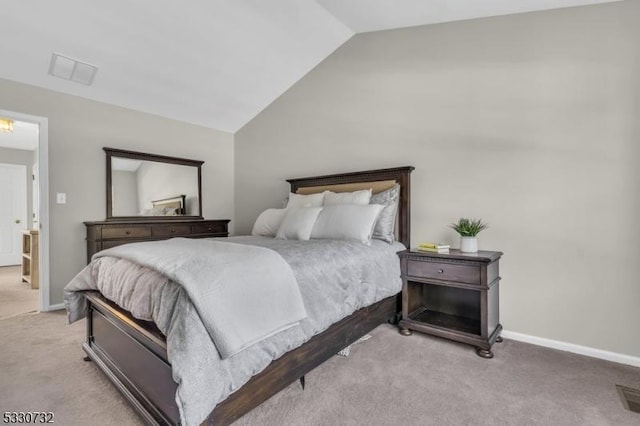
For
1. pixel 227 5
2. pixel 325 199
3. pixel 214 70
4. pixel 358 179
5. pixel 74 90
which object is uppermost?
pixel 227 5

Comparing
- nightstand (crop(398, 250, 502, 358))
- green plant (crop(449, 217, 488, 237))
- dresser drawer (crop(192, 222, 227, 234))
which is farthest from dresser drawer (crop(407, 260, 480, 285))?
dresser drawer (crop(192, 222, 227, 234))

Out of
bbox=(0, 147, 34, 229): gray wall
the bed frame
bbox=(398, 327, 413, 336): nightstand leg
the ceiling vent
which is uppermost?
the ceiling vent

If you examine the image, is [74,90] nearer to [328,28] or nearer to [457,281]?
[328,28]

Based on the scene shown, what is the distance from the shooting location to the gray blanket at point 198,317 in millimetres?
1190

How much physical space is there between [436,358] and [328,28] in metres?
3.27

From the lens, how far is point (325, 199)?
3.31 m

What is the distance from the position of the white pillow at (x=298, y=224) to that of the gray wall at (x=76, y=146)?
2.28m

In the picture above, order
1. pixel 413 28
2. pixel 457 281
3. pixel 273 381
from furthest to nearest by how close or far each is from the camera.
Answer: pixel 413 28 → pixel 457 281 → pixel 273 381

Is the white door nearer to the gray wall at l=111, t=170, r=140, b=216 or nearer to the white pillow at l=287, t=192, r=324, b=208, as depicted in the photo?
the gray wall at l=111, t=170, r=140, b=216

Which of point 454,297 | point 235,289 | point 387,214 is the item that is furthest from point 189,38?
point 454,297

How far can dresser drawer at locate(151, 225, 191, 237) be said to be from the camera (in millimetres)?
3849

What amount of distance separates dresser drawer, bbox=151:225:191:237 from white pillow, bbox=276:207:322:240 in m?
1.71

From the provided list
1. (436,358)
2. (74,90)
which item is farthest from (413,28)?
(74,90)

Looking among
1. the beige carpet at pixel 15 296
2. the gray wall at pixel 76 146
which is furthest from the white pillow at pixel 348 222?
the beige carpet at pixel 15 296
